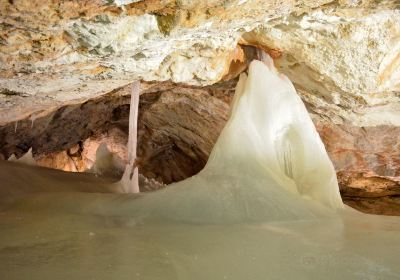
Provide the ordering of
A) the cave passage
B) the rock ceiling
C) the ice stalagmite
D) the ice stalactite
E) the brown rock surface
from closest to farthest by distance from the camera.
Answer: the cave passage, the rock ceiling, the ice stalagmite, the ice stalactite, the brown rock surface

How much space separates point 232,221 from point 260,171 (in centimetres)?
61

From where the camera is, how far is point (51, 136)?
8.49 m

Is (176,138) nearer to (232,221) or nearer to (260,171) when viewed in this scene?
(260,171)

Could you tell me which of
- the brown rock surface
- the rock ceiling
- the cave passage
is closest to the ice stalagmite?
the cave passage

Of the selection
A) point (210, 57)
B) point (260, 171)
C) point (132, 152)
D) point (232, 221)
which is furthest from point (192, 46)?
point (132, 152)

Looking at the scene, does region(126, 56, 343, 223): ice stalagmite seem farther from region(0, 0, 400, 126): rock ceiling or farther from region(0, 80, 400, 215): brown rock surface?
region(0, 80, 400, 215): brown rock surface

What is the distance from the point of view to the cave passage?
1819 millimetres

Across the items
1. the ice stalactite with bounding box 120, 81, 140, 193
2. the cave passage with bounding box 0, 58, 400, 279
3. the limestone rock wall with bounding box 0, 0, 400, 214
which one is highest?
the limestone rock wall with bounding box 0, 0, 400, 214

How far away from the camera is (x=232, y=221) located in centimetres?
300

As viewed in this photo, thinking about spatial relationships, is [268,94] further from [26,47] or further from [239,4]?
[26,47]

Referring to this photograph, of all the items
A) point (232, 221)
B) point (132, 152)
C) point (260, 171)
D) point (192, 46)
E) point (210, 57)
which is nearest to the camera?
point (232, 221)

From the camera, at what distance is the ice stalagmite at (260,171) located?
Answer: 10.2 ft

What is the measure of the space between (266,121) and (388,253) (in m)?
1.92

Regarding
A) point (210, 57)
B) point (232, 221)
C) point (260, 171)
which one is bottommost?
point (232, 221)
